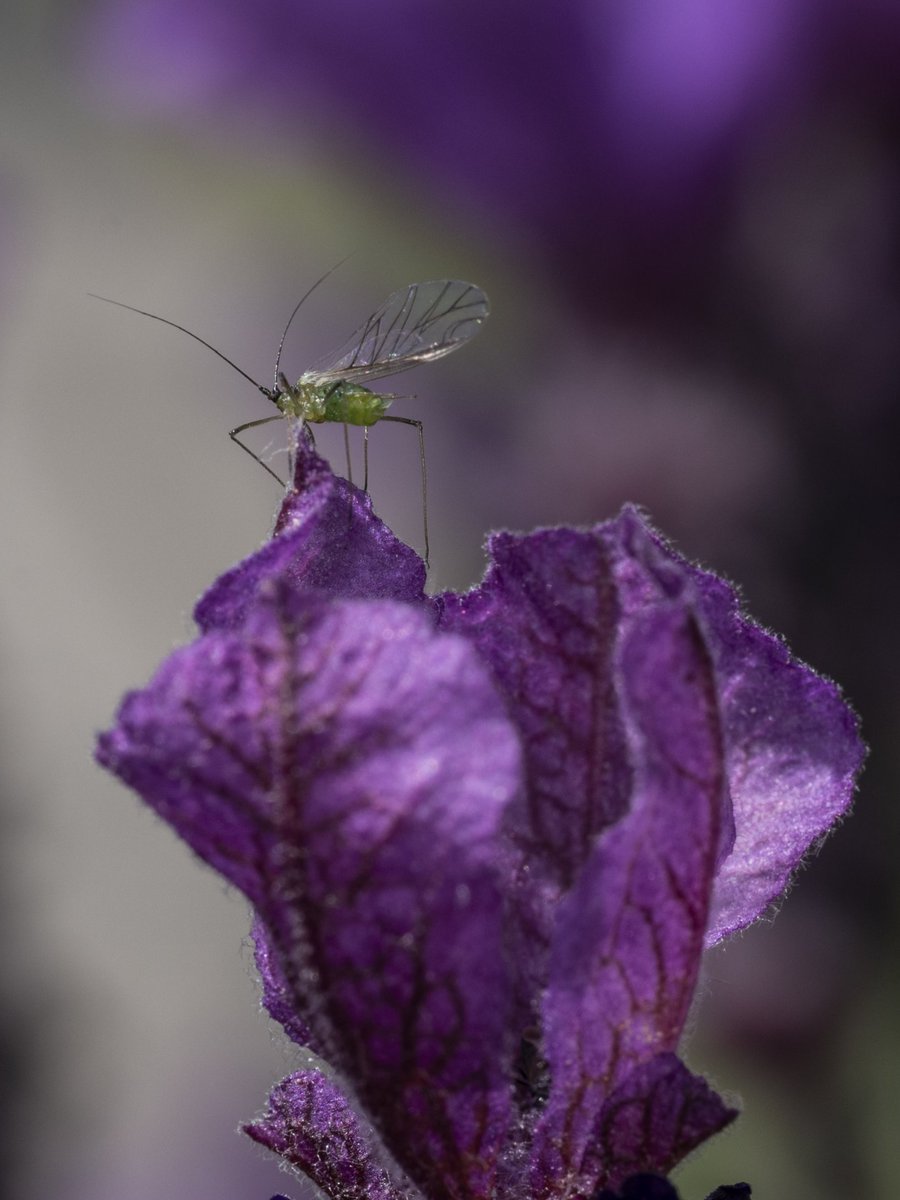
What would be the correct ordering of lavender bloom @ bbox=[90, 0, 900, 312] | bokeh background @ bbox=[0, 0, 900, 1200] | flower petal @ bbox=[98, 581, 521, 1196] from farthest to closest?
lavender bloom @ bbox=[90, 0, 900, 312], bokeh background @ bbox=[0, 0, 900, 1200], flower petal @ bbox=[98, 581, 521, 1196]

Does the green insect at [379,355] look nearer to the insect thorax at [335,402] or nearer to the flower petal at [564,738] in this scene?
the insect thorax at [335,402]

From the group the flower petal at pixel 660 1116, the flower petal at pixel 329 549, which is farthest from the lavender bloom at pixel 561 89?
the flower petal at pixel 660 1116

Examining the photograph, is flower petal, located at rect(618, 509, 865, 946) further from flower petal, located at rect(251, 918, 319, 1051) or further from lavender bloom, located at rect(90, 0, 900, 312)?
lavender bloom, located at rect(90, 0, 900, 312)

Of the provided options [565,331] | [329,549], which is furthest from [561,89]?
[329,549]

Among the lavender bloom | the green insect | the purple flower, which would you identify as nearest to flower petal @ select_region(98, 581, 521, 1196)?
the purple flower

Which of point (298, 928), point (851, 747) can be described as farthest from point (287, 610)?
point (851, 747)
